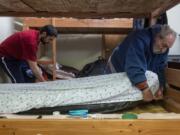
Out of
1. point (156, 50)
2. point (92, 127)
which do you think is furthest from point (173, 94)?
point (92, 127)

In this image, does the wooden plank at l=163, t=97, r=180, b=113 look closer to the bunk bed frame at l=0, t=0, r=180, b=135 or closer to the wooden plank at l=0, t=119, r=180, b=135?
the bunk bed frame at l=0, t=0, r=180, b=135

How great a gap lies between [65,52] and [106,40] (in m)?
0.53

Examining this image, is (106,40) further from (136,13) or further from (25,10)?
(25,10)

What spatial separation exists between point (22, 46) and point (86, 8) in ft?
2.41

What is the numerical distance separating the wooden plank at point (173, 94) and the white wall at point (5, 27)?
1922 millimetres

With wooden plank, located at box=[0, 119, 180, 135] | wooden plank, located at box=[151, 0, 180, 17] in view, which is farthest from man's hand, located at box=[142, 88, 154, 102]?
wooden plank, located at box=[151, 0, 180, 17]

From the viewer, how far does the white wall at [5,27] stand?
114 inches

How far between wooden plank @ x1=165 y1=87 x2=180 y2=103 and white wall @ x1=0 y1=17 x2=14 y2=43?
1922 millimetres

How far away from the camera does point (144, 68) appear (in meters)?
1.45

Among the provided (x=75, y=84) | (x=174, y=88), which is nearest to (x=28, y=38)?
(x=75, y=84)

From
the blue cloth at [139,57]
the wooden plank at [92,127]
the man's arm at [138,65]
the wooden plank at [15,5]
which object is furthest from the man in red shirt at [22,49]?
the wooden plank at [92,127]

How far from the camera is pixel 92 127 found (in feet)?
3.65

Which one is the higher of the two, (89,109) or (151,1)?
(151,1)

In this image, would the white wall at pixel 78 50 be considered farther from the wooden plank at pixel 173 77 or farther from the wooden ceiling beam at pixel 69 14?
the wooden plank at pixel 173 77
